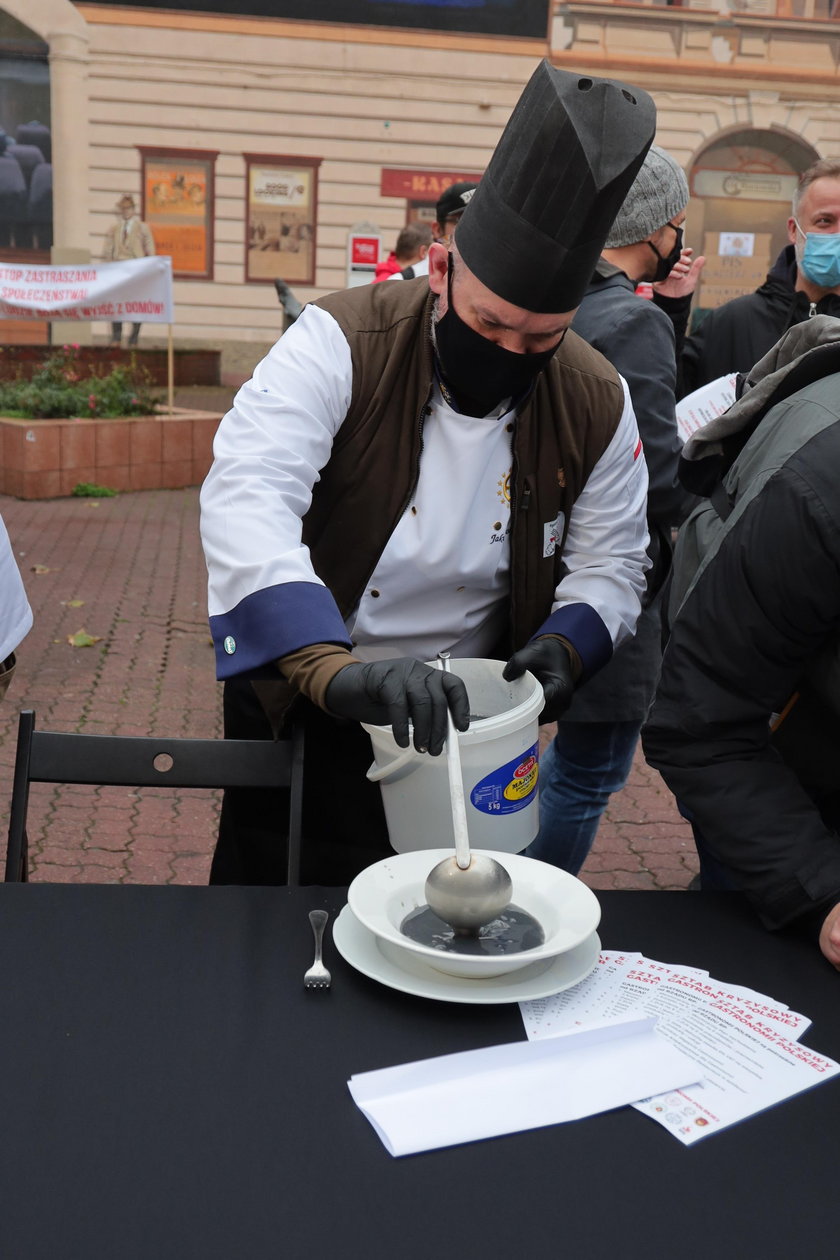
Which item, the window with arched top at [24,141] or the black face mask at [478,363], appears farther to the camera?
the window with arched top at [24,141]

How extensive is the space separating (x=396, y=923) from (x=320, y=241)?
62.7 feet

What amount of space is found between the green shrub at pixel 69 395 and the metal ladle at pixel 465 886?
9071mm

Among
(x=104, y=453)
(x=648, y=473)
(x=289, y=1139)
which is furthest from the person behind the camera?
→ (x=104, y=453)

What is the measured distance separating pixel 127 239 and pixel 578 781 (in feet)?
54.5

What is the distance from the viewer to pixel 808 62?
67.2ft

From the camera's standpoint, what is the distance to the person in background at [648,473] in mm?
2834

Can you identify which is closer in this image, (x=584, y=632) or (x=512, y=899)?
(x=512, y=899)

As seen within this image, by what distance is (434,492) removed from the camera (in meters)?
2.12

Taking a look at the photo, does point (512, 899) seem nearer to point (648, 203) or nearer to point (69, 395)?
point (648, 203)

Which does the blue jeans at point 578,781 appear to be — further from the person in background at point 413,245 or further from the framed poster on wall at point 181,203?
the framed poster on wall at point 181,203

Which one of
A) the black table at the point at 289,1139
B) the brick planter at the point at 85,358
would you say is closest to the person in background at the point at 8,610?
the black table at the point at 289,1139

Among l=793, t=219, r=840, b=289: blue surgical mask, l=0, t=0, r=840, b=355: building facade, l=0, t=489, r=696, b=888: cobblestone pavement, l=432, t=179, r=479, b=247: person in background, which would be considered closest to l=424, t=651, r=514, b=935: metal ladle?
l=0, t=489, r=696, b=888: cobblestone pavement

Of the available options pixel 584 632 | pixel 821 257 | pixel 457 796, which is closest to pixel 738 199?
pixel 821 257

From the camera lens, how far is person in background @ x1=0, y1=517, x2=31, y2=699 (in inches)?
90.4
